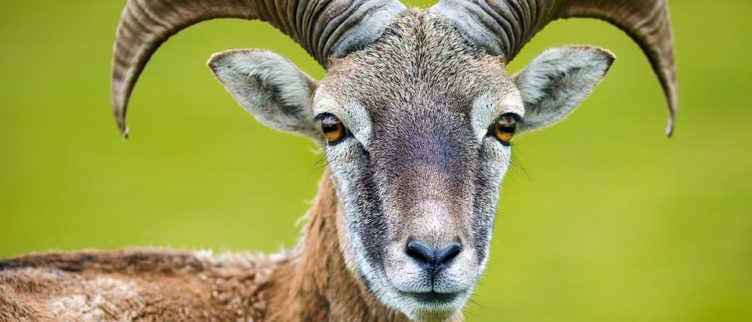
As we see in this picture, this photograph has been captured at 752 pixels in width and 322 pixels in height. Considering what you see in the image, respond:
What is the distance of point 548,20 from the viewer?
35.5 ft

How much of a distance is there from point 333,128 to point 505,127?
1.42 metres

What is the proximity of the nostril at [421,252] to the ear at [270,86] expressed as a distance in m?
2.12

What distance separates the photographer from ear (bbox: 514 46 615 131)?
10.4 m

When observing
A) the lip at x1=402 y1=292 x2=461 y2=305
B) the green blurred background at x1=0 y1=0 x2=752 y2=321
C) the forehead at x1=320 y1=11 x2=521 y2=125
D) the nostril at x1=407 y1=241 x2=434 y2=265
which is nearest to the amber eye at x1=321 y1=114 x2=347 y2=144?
the forehead at x1=320 y1=11 x2=521 y2=125

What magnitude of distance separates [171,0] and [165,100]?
87.9 ft

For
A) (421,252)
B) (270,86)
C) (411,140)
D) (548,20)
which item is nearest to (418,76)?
(411,140)

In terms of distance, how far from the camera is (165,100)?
37219mm

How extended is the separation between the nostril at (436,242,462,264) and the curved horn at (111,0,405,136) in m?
2.14

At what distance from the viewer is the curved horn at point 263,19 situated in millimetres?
9789

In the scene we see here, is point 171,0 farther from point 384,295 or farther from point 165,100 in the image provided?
point 165,100

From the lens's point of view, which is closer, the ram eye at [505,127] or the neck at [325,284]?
the ram eye at [505,127]

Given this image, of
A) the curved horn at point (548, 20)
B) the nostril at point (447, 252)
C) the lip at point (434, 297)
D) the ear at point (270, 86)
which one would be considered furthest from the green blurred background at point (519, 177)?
the nostril at point (447, 252)

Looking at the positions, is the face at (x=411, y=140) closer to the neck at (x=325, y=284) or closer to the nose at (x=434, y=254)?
→ the nose at (x=434, y=254)

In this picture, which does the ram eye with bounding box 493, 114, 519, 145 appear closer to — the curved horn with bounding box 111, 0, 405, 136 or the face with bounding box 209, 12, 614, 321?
the face with bounding box 209, 12, 614, 321
